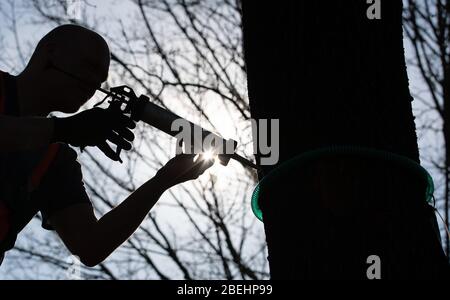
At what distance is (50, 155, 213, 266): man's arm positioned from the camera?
8.66 feet

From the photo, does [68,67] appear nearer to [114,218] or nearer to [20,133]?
[20,133]

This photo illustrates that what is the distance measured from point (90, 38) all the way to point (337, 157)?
1.56 m

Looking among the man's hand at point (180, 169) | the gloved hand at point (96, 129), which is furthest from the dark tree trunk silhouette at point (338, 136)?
the gloved hand at point (96, 129)

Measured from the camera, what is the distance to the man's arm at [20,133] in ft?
7.63

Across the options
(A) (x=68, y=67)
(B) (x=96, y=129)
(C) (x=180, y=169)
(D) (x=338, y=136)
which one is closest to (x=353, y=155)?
(D) (x=338, y=136)

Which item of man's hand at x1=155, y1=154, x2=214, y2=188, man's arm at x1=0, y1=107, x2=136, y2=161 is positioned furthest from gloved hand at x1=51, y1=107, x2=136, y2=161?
man's hand at x1=155, y1=154, x2=214, y2=188

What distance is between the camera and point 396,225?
1.90 m

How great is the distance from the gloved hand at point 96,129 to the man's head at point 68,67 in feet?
0.76

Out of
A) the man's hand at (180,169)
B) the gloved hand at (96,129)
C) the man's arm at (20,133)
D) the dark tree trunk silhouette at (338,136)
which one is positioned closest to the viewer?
the dark tree trunk silhouette at (338,136)

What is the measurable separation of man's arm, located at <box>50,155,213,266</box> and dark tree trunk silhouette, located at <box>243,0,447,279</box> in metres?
0.59

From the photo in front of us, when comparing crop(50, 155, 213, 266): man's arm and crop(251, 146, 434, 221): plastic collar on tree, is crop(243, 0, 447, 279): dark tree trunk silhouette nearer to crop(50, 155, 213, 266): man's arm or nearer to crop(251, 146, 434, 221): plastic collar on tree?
crop(251, 146, 434, 221): plastic collar on tree

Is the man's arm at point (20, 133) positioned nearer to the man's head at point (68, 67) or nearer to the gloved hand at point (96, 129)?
the gloved hand at point (96, 129)

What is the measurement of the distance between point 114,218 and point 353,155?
1.29 meters
